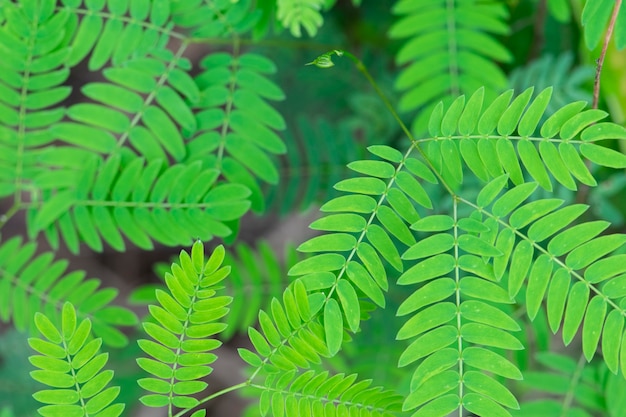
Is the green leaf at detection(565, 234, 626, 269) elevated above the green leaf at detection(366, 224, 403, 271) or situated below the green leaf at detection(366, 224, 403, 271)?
above

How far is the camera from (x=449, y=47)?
1.61 m

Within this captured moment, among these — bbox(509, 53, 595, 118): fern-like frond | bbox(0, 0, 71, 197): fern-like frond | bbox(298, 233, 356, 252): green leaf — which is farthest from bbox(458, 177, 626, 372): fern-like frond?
bbox(0, 0, 71, 197): fern-like frond

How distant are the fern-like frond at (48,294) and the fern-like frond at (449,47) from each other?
2.80 ft

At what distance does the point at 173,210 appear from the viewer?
144 cm

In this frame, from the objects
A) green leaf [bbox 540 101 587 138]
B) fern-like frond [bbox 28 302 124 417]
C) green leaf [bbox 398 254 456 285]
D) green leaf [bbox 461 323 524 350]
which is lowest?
fern-like frond [bbox 28 302 124 417]

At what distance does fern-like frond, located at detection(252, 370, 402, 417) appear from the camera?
114 centimetres

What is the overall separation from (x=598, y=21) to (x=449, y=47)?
388mm

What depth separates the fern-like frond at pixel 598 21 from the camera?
128cm

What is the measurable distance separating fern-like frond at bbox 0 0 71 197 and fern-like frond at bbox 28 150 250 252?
0.12m

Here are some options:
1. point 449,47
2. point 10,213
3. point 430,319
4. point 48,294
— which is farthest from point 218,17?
point 430,319

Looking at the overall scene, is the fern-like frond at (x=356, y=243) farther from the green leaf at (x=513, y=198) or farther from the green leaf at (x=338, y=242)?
the green leaf at (x=513, y=198)

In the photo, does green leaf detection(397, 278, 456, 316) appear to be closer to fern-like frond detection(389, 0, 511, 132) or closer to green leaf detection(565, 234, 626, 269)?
green leaf detection(565, 234, 626, 269)

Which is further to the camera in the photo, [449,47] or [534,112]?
[449,47]

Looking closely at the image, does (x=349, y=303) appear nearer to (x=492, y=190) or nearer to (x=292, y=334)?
(x=292, y=334)
